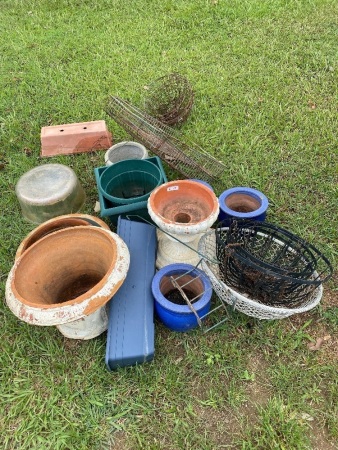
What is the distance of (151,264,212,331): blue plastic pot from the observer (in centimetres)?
234

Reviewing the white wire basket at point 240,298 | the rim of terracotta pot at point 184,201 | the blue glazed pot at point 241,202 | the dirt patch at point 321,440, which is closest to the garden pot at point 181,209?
the rim of terracotta pot at point 184,201

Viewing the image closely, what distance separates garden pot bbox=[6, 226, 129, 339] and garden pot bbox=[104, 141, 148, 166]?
121cm

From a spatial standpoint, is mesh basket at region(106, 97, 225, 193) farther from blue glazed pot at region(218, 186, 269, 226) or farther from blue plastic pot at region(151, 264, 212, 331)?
blue plastic pot at region(151, 264, 212, 331)

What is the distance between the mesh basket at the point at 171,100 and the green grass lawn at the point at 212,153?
0.19m

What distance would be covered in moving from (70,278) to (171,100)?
7.56ft

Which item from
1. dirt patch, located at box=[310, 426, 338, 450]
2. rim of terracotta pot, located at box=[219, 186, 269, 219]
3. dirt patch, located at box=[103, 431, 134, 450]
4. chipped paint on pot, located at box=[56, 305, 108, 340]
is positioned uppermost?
rim of terracotta pot, located at box=[219, 186, 269, 219]

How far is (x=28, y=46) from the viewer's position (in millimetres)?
5250

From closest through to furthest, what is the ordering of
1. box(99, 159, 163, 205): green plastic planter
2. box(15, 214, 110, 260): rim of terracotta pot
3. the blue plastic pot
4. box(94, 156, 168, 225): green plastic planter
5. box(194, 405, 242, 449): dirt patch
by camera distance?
box(194, 405, 242, 449): dirt patch < the blue plastic pot < box(15, 214, 110, 260): rim of terracotta pot < box(94, 156, 168, 225): green plastic planter < box(99, 159, 163, 205): green plastic planter

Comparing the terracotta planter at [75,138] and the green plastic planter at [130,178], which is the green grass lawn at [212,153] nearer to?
the terracotta planter at [75,138]

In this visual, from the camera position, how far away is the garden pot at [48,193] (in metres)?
3.05

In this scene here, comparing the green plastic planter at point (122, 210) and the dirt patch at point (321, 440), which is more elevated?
the green plastic planter at point (122, 210)

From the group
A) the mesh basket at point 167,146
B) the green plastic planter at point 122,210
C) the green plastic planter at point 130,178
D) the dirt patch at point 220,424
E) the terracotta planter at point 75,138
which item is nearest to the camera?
the dirt patch at point 220,424

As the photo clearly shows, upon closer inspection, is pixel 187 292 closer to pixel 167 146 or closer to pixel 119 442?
pixel 119 442

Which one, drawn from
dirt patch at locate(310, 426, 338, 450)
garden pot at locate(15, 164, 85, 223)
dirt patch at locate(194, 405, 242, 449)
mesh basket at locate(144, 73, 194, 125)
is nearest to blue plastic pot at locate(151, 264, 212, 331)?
dirt patch at locate(194, 405, 242, 449)
